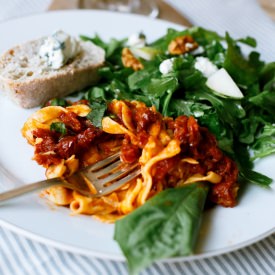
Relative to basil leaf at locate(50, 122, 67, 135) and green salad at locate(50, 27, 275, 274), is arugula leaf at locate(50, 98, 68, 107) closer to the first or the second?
green salad at locate(50, 27, 275, 274)

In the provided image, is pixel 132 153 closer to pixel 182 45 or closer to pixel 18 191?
pixel 18 191

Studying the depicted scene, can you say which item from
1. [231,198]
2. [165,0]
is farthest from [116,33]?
[231,198]

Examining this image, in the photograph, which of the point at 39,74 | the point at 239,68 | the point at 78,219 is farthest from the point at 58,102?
the point at 239,68

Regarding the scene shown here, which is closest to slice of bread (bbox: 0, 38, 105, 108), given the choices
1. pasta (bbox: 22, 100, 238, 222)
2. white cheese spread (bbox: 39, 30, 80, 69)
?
white cheese spread (bbox: 39, 30, 80, 69)

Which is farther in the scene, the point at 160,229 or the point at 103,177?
the point at 103,177

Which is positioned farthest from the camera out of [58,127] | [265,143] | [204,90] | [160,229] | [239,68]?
[239,68]

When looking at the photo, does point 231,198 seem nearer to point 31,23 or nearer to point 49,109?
point 49,109
